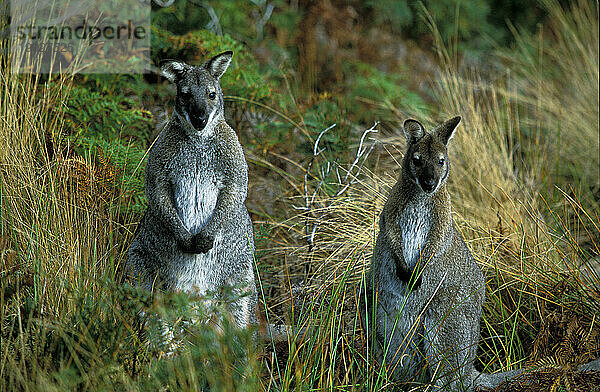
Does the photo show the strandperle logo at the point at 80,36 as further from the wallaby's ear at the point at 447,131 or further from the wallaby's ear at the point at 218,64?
the wallaby's ear at the point at 447,131

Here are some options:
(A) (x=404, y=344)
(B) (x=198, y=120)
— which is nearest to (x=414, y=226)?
(A) (x=404, y=344)

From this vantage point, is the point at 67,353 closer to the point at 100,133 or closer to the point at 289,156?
the point at 100,133

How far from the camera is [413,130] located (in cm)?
394

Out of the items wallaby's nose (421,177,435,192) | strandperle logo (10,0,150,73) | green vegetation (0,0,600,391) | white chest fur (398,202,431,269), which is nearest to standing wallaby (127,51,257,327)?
green vegetation (0,0,600,391)

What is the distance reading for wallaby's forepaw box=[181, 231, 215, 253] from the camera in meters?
3.87

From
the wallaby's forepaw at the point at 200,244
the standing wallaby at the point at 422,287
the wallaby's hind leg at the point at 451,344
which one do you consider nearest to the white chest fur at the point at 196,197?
the wallaby's forepaw at the point at 200,244

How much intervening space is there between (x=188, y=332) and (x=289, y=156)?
345 cm

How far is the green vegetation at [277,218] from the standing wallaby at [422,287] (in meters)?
0.19

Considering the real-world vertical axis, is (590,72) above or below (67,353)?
above

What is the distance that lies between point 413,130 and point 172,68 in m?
1.38

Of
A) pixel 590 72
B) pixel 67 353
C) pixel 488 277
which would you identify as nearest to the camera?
pixel 67 353

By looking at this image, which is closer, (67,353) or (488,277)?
(67,353)

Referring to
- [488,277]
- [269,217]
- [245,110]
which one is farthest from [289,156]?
[488,277]

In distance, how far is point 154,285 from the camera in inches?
155
